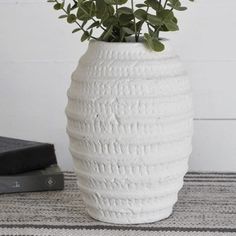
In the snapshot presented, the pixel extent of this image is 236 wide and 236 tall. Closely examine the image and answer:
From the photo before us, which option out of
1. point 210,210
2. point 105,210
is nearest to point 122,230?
point 105,210

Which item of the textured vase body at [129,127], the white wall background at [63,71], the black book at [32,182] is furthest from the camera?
the white wall background at [63,71]

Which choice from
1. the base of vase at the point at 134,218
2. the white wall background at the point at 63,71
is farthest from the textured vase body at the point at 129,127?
the white wall background at the point at 63,71

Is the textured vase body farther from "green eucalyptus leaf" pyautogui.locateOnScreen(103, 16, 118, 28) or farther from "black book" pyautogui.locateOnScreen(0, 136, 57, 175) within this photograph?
"black book" pyautogui.locateOnScreen(0, 136, 57, 175)

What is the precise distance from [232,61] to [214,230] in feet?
1.71

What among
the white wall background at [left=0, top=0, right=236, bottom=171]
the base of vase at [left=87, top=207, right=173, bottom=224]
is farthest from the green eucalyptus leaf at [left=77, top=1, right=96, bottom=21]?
the white wall background at [left=0, top=0, right=236, bottom=171]

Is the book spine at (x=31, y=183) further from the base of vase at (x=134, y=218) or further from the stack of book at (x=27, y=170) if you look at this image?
the base of vase at (x=134, y=218)

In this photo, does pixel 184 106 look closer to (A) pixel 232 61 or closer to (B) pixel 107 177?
(B) pixel 107 177

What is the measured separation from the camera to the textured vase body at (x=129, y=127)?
81cm

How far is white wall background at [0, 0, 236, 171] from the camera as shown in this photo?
4.12 ft

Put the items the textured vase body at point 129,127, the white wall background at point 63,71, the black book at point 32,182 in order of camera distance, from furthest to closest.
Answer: the white wall background at point 63,71 → the black book at point 32,182 → the textured vase body at point 129,127

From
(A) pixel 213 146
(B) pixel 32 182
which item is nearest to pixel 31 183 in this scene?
(B) pixel 32 182

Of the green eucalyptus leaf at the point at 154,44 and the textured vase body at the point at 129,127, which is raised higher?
the green eucalyptus leaf at the point at 154,44

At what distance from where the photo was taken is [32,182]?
101 cm

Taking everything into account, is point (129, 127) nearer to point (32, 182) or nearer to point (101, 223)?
point (101, 223)
